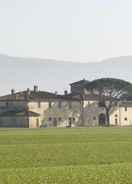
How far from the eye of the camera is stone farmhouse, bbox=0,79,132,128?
484ft

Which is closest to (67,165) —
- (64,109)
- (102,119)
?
(64,109)

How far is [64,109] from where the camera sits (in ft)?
502

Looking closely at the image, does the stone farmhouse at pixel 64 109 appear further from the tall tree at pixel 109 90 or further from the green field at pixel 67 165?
the green field at pixel 67 165

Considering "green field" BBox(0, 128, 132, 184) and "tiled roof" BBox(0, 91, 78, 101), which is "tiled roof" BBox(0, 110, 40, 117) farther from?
"green field" BBox(0, 128, 132, 184)

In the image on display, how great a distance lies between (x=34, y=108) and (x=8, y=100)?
5922mm

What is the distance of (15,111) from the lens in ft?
470

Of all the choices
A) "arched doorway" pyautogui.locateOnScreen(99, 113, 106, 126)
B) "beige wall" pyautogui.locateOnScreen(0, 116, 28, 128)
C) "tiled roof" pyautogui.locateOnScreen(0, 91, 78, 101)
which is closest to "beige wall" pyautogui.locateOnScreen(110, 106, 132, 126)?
"arched doorway" pyautogui.locateOnScreen(99, 113, 106, 126)

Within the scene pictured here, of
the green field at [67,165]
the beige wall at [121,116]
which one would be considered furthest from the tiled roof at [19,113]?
the green field at [67,165]

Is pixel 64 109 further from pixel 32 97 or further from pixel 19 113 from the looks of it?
pixel 19 113

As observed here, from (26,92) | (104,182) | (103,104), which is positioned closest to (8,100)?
(26,92)

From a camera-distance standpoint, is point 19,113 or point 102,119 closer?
point 19,113

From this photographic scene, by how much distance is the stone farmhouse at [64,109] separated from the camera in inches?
5807

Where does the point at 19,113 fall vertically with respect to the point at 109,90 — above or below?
below

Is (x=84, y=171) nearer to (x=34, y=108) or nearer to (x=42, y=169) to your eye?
(x=42, y=169)
